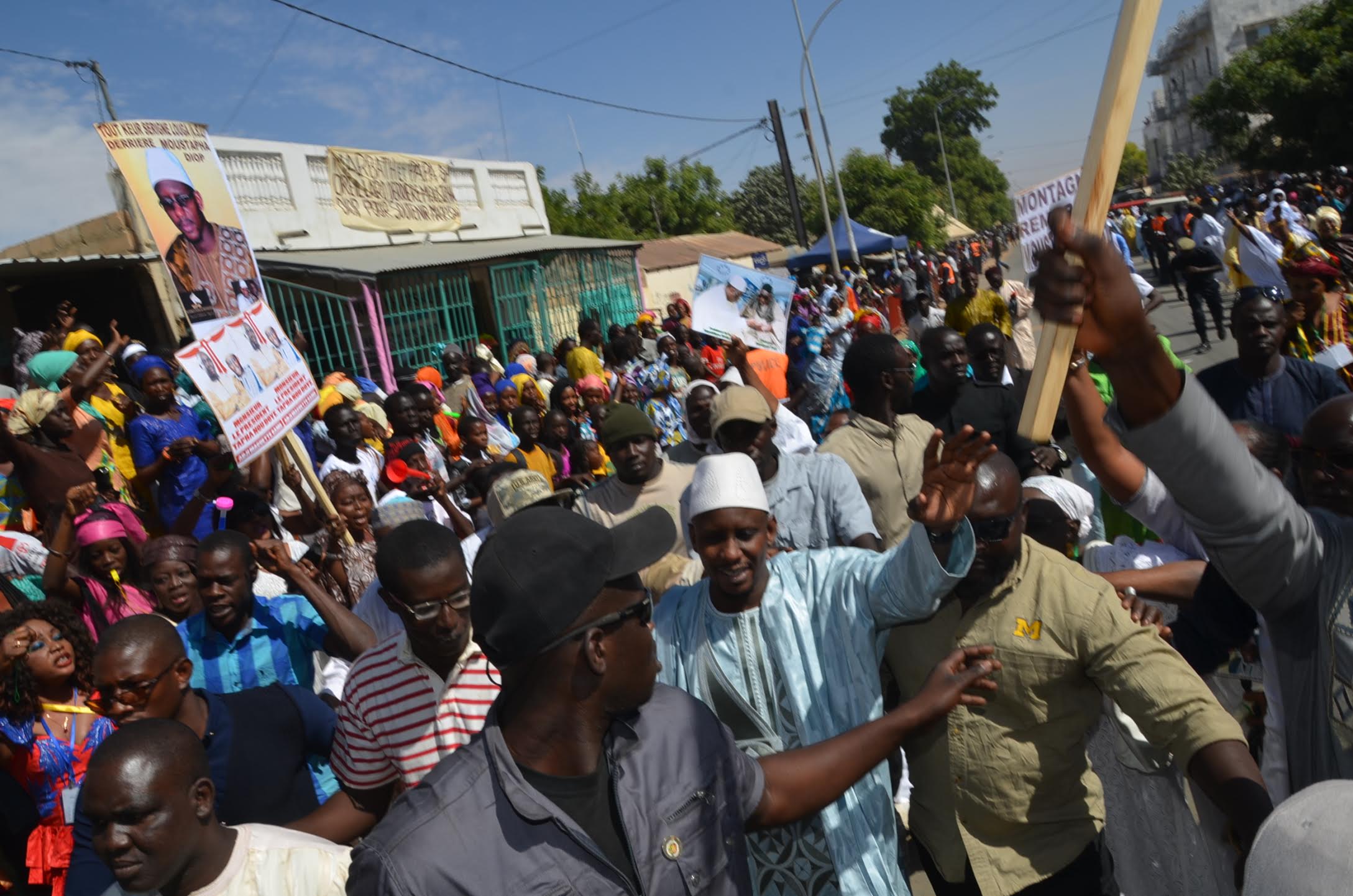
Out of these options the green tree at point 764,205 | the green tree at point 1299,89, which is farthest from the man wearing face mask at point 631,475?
the green tree at point 764,205

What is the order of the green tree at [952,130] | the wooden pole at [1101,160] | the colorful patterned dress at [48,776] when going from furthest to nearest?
the green tree at [952,130]
the colorful patterned dress at [48,776]
the wooden pole at [1101,160]

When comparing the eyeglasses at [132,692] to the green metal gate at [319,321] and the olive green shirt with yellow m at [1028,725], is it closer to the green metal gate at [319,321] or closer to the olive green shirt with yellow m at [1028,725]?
the olive green shirt with yellow m at [1028,725]

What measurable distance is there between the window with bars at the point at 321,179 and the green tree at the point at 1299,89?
32.5m

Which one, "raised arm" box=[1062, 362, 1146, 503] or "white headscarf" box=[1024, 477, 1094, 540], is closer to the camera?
"raised arm" box=[1062, 362, 1146, 503]

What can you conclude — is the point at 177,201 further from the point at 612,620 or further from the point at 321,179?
the point at 321,179

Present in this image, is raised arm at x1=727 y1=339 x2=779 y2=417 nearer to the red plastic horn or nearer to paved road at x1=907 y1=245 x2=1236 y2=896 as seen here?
paved road at x1=907 y1=245 x2=1236 y2=896

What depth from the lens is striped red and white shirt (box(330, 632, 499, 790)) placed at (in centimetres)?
261

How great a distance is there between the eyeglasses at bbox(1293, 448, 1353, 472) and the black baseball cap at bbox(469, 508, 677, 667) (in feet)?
4.54

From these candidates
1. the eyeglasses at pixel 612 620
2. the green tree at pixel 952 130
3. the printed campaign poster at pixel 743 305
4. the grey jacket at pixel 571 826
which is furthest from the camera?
the green tree at pixel 952 130

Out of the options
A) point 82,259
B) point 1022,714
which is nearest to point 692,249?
point 82,259

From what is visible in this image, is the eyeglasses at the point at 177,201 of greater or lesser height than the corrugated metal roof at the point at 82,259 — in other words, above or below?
below

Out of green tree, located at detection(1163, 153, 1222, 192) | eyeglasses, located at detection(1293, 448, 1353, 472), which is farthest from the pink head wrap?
green tree, located at detection(1163, 153, 1222, 192)

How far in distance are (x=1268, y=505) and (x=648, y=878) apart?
1.17 m

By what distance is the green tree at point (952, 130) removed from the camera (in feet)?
288
